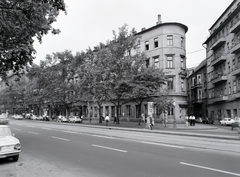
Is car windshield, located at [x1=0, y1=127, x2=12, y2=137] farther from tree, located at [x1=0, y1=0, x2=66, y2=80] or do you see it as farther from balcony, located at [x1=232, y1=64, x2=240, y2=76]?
balcony, located at [x1=232, y1=64, x2=240, y2=76]

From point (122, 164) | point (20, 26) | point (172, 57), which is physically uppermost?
point (172, 57)

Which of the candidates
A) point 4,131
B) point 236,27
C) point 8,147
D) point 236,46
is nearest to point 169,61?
point 236,46

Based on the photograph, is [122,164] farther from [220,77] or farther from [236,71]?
[220,77]

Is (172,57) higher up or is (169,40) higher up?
(169,40)

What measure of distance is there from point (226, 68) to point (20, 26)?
4095 centimetres

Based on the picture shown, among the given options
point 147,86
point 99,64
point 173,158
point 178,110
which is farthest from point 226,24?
point 173,158

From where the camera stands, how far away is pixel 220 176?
617 centimetres

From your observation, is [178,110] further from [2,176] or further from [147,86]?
[2,176]

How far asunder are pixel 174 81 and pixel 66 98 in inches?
1026

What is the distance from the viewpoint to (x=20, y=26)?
1177 cm

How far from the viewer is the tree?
10492 millimetres

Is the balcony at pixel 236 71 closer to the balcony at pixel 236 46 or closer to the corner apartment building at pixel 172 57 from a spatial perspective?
the balcony at pixel 236 46

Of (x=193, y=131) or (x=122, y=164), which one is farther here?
(x=193, y=131)

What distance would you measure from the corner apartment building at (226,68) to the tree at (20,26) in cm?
3429
